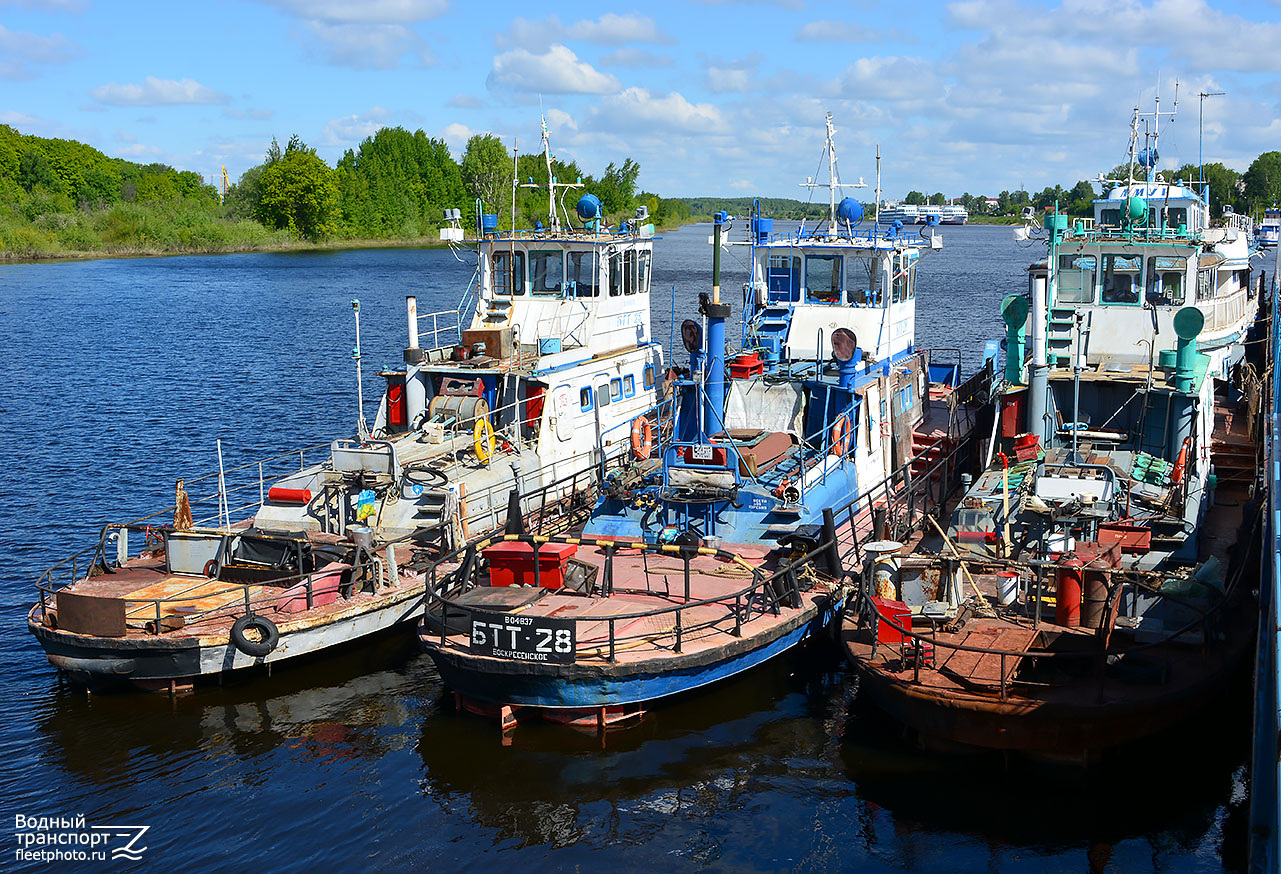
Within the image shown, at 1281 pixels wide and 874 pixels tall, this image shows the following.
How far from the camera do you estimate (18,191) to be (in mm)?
131125

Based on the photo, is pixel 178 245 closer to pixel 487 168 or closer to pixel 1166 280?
pixel 487 168

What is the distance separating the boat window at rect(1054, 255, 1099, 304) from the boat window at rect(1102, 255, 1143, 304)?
1.26 feet

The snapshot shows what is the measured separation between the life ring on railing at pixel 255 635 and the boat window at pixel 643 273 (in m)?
15.6

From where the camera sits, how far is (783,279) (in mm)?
28094

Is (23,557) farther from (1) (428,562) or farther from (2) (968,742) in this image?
(2) (968,742)

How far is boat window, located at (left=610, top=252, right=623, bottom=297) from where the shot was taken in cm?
2931

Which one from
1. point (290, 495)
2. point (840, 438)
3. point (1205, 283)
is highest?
point (1205, 283)

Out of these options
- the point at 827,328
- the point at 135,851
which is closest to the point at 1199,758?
the point at 827,328

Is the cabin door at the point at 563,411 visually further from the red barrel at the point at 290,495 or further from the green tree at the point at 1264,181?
the green tree at the point at 1264,181

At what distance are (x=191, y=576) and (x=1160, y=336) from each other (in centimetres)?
2217

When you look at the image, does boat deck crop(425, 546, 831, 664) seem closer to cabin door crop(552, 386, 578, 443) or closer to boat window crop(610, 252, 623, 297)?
cabin door crop(552, 386, 578, 443)

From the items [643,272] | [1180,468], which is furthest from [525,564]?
[643,272]

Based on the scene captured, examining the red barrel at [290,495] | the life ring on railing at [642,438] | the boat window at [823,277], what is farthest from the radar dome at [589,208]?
the red barrel at [290,495]

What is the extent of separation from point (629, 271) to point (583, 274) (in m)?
1.62
